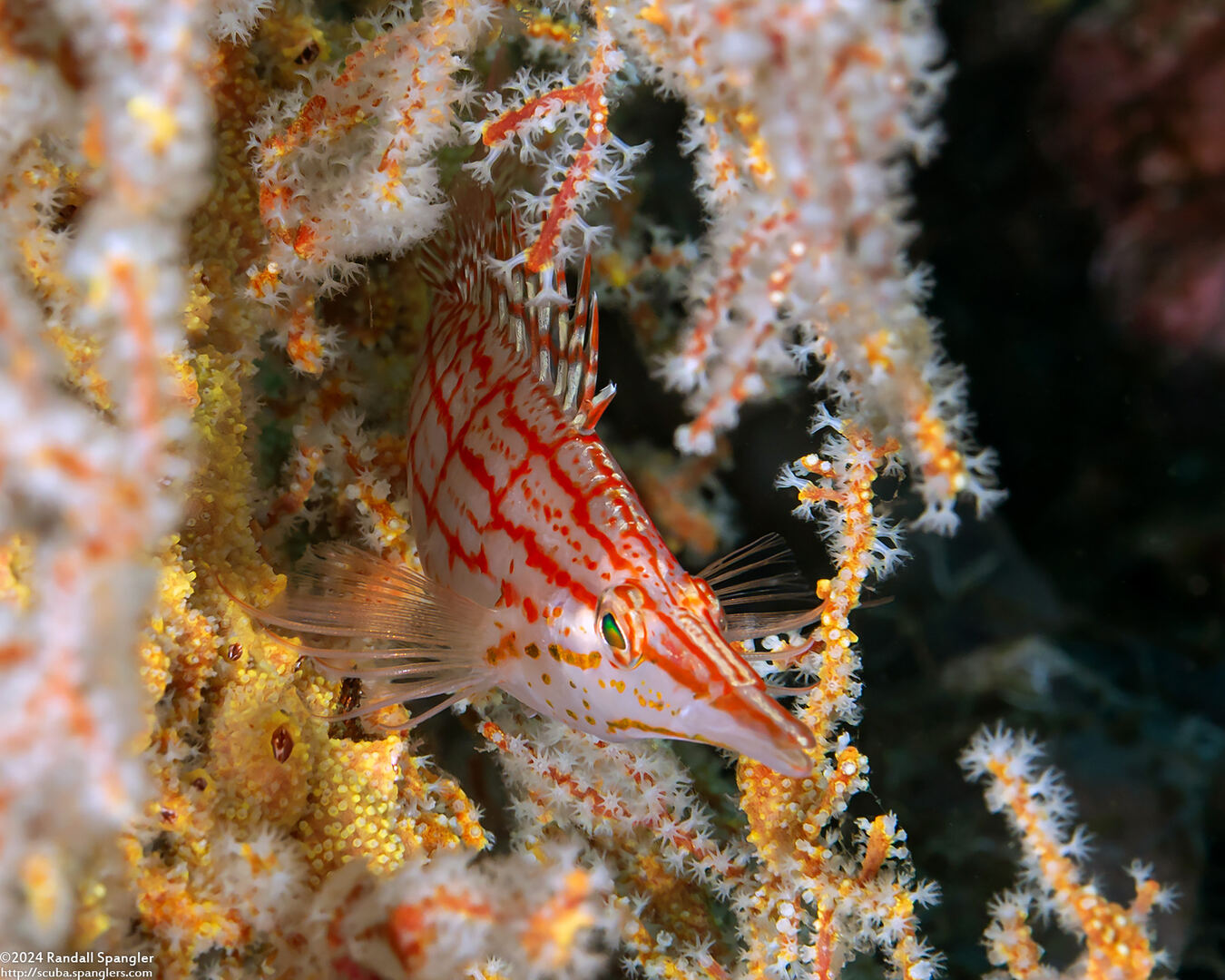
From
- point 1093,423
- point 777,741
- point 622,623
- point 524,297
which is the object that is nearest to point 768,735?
point 777,741

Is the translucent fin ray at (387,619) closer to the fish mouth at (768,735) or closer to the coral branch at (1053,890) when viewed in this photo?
the fish mouth at (768,735)

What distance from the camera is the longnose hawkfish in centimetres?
198

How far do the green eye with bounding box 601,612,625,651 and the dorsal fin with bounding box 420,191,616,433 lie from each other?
1.97 feet

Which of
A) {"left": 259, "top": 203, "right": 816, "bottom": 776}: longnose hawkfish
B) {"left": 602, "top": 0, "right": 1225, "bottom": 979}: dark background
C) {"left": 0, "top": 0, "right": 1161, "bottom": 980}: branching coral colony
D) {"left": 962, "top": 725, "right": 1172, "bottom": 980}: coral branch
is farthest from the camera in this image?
{"left": 259, "top": 203, "right": 816, "bottom": 776}: longnose hawkfish

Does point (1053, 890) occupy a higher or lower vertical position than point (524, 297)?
lower

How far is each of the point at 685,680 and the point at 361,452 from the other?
1525mm

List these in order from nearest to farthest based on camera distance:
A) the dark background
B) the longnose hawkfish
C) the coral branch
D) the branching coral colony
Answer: the branching coral colony, the dark background, the coral branch, the longnose hawkfish

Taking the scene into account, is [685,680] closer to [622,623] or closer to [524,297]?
[622,623]

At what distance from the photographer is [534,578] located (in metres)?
2.26

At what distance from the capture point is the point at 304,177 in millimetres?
2338

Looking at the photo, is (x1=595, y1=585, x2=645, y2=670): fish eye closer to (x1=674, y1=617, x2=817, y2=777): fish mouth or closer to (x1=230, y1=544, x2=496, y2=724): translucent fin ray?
(x1=674, y1=617, x2=817, y2=777): fish mouth

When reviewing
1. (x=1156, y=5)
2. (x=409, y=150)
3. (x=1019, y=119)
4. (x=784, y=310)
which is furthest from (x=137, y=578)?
(x=1156, y=5)

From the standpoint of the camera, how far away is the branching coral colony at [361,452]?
107 cm

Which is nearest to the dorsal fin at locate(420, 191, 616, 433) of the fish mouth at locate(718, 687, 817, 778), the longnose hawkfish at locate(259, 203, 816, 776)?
the longnose hawkfish at locate(259, 203, 816, 776)
